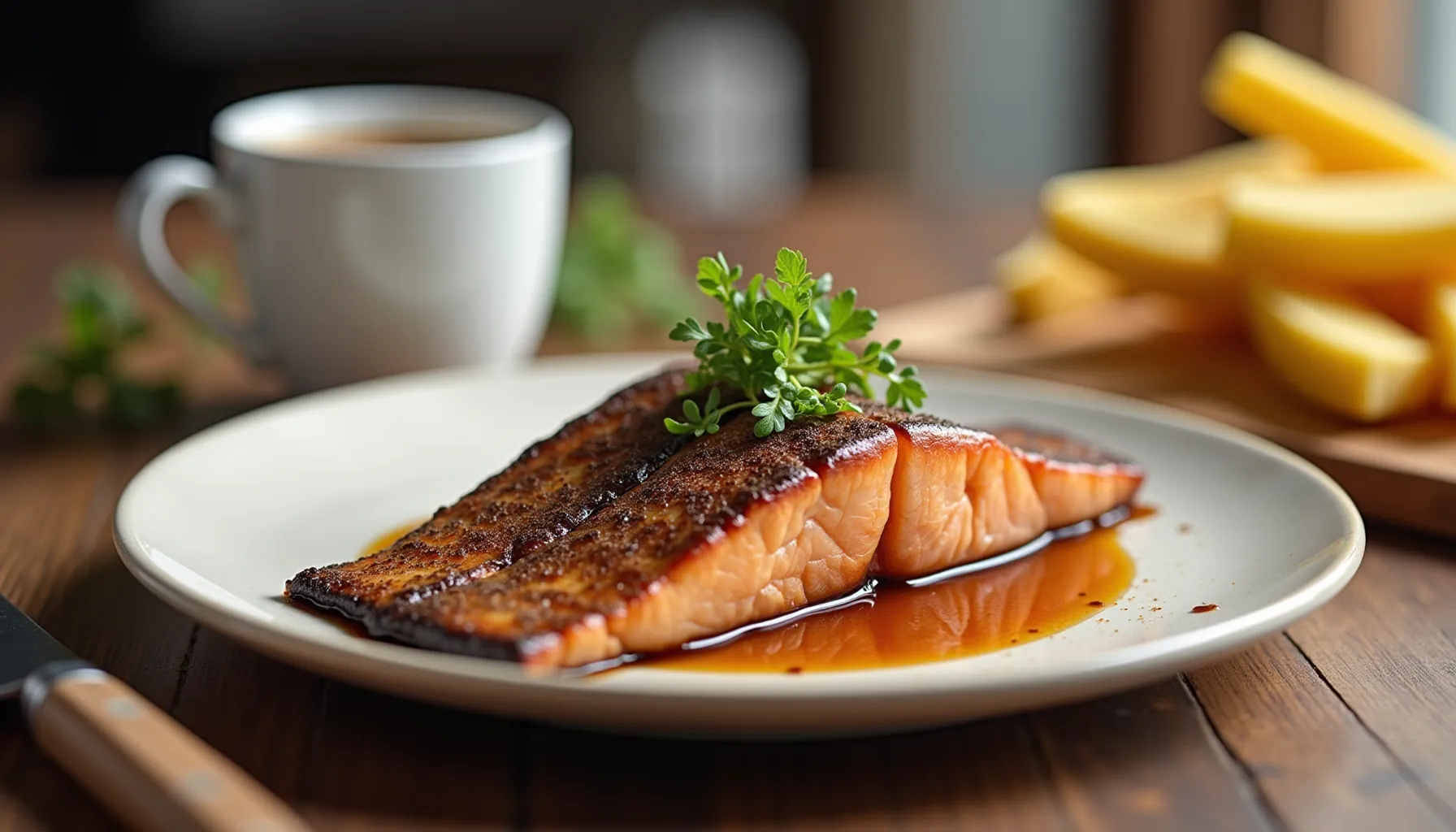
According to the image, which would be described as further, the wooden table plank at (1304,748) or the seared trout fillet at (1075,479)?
the seared trout fillet at (1075,479)

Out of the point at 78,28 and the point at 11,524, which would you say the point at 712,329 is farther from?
the point at 78,28

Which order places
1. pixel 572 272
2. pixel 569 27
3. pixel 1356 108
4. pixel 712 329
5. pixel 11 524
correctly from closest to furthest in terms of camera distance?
pixel 712 329 → pixel 11 524 → pixel 1356 108 → pixel 572 272 → pixel 569 27

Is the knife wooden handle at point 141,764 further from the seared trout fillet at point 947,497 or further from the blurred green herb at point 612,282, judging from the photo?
the blurred green herb at point 612,282

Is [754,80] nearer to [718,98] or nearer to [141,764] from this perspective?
[718,98]

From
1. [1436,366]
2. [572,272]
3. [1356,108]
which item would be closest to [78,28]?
[572,272]

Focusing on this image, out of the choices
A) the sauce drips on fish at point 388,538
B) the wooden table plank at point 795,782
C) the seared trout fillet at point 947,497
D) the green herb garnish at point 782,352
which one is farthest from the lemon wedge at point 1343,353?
the sauce drips on fish at point 388,538

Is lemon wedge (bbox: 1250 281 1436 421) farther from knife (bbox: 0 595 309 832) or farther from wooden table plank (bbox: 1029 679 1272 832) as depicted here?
knife (bbox: 0 595 309 832)

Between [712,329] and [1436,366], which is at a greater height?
[712,329]

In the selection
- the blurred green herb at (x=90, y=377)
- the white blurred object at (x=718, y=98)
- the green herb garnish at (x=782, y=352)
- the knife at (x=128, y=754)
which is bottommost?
the white blurred object at (x=718, y=98)
